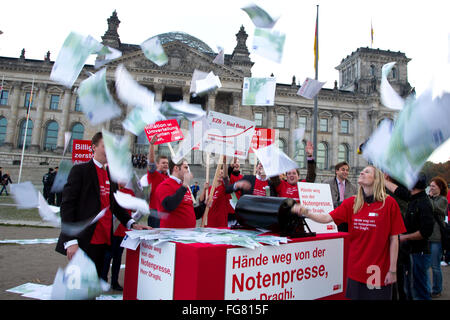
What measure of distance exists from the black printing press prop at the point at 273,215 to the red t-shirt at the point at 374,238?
494 millimetres

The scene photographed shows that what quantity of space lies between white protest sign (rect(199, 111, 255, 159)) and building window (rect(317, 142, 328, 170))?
41.8 metres

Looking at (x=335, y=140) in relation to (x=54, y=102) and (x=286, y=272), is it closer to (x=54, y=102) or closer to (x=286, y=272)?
(x=54, y=102)

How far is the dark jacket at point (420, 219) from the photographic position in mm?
3764

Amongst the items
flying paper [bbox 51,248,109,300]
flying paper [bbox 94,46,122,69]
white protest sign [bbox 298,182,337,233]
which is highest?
flying paper [bbox 94,46,122,69]

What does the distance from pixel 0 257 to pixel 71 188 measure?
448 cm

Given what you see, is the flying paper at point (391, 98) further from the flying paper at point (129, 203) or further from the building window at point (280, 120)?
the building window at point (280, 120)

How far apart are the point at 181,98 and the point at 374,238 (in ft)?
132

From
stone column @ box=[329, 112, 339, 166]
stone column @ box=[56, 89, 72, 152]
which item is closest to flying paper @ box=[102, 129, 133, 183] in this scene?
stone column @ box=[56, 89, 72, 152]

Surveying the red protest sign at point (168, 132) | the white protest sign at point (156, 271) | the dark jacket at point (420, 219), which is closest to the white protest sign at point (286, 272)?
the white protest sign at point (156, 271)

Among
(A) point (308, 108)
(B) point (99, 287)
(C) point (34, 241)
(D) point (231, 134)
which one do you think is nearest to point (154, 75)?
(A) point (308, 108)

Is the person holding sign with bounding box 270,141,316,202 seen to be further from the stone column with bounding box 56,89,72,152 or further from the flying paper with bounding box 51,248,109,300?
the stone column with bounding box 56,89,72,152

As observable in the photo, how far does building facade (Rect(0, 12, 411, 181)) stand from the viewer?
1507 inches

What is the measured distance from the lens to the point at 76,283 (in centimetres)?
290

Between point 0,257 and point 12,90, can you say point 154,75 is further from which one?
point 0,257
